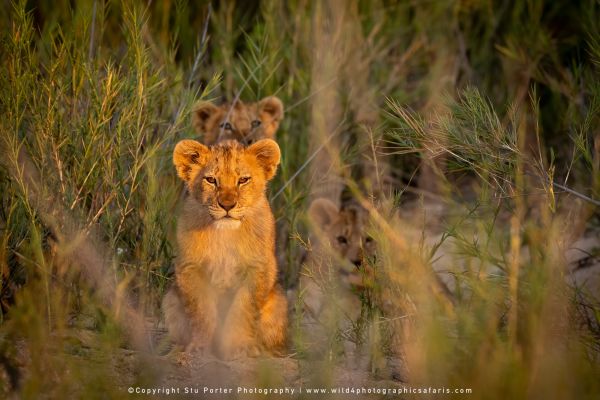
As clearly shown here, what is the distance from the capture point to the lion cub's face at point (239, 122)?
6.73 m

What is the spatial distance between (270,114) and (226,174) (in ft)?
7.35

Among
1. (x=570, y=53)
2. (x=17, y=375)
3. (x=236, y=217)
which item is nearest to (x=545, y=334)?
(x=236, y=217)

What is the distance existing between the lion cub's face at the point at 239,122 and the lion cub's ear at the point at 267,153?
6.03 ft

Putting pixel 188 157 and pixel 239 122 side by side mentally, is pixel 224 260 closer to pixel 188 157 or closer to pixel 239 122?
pixel 188 157

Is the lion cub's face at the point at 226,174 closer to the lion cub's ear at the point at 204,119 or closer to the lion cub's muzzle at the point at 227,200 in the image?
the lion cub's muzzle at the point at 227,200

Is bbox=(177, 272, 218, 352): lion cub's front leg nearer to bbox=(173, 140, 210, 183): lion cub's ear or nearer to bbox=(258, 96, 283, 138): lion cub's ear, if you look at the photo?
bbox=(173, 140, 210, 183): lion cub's ear

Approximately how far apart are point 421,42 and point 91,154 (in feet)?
13.0

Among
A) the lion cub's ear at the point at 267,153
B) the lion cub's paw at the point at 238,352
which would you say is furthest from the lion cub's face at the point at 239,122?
the lion cub's paw at the point at 238,352

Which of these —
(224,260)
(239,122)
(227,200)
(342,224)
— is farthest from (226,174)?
(239,122)

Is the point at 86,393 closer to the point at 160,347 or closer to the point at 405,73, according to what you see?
the point at 160,347

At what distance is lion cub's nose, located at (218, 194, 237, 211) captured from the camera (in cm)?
444

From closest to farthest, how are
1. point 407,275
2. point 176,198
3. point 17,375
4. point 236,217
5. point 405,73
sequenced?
1. point 17,375
2. point 407,275
3. point 236,217
4. point 176,198
5. point 405,73

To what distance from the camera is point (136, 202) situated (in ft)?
15.8

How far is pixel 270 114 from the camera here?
6.73 metres
